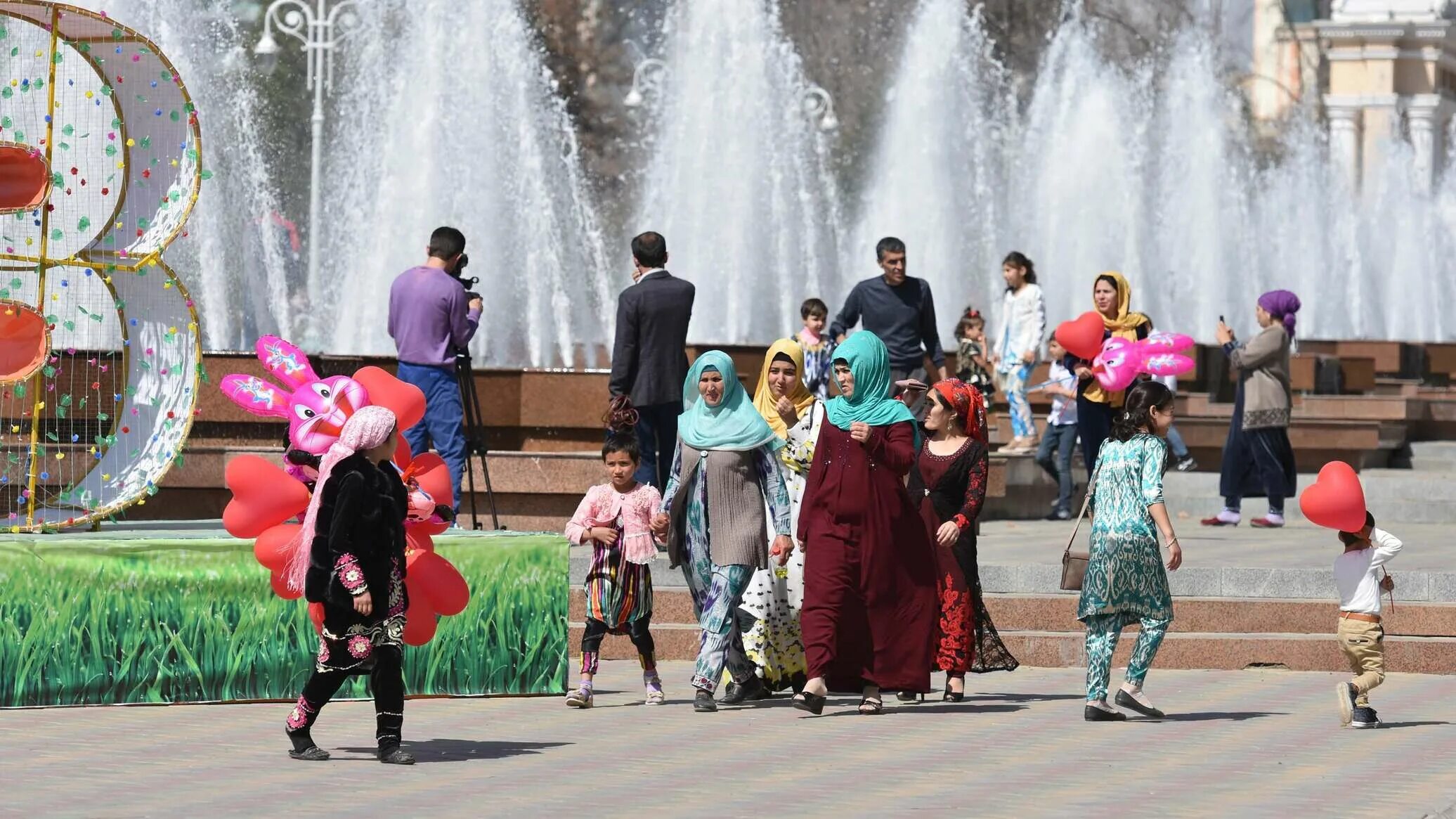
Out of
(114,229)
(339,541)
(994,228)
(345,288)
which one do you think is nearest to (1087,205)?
(994,228)

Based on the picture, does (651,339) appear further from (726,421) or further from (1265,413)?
(1265,413)

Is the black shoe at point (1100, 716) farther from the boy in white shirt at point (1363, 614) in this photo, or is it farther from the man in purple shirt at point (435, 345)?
the man in purple shirt at point (435, 345)

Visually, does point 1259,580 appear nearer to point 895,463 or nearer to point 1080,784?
point 895,463

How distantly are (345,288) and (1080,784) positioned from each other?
53.7 ft

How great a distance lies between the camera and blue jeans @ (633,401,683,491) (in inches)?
446

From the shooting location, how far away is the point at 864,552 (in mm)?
8867

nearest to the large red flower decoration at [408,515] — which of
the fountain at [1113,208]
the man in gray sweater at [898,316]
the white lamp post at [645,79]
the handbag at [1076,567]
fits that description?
the handbag at [1076,567]

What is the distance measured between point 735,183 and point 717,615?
1827 cm

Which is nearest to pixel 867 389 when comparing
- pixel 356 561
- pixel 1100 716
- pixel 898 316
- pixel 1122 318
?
pixel 1100 716

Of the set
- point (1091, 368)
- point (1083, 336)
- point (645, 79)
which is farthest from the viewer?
point (645, 79)

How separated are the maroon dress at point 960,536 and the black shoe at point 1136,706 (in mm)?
620

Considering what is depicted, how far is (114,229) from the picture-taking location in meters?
9.78

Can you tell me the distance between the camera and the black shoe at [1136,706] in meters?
8.88

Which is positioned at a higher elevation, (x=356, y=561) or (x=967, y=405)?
(x=967, y=405)
